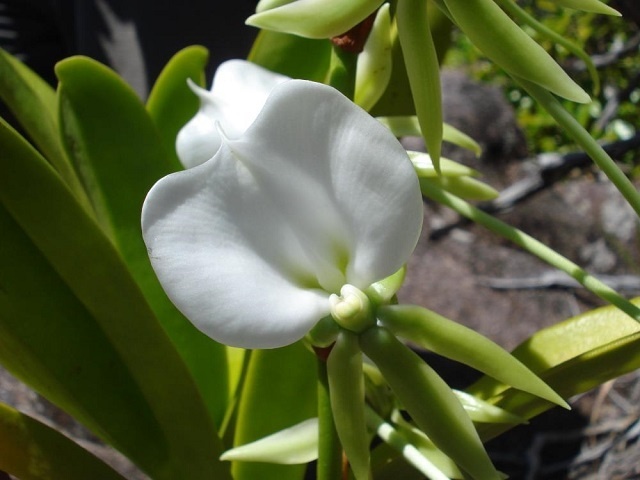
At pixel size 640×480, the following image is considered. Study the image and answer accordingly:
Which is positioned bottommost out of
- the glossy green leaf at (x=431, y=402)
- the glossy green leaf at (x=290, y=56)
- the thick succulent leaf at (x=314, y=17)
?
the glossy green leaf at (x=431, y=402)

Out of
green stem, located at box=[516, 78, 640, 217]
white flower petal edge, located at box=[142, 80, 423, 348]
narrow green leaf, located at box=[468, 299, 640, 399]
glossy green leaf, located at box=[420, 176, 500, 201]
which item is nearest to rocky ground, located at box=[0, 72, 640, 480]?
narrow green leaf, located at box=[468, 299, 640, 399]

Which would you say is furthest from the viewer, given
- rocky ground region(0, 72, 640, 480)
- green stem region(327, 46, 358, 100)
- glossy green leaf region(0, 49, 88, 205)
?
rocky ground region(0, 72, 640, 480)

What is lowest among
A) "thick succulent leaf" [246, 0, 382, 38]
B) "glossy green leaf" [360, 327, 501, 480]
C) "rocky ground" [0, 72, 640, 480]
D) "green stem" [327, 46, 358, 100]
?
"rocky ground" [0, 72, 640, 480]

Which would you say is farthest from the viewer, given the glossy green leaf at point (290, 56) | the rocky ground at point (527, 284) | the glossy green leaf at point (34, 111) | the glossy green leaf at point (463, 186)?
the rocky ground at point (527, 284)

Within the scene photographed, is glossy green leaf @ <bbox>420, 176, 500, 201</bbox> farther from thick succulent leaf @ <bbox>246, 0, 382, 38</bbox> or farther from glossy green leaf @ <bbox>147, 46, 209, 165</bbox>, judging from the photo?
glossy green leaf @ <bbox>147, 46, 209, 165</bbox>

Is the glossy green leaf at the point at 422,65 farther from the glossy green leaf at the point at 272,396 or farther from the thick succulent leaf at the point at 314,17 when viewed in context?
the glossy green leaf at the point at 272,396

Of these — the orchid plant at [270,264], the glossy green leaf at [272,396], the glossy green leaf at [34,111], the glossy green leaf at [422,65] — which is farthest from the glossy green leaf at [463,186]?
the glossy green leaf at [34,111]

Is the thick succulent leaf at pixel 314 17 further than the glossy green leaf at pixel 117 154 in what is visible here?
No

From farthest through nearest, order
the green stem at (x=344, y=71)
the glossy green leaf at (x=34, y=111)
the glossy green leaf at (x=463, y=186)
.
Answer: the glossy green leaf at (x=34, y=111) < the glossy green leaf at (x=463, y=186) < the green stem at (x=344, y=71)

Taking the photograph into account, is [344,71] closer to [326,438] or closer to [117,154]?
[326,438]
